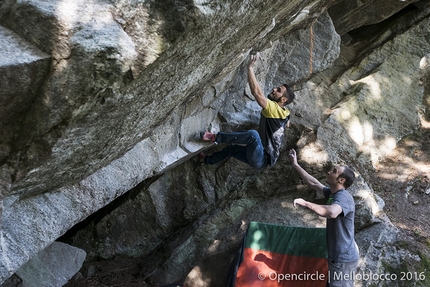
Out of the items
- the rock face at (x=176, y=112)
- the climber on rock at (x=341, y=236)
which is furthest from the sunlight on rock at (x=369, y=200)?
the climber on rock at (x=341, y=236)

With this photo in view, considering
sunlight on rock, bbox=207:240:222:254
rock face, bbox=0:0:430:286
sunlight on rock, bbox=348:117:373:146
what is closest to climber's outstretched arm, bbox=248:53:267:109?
rock face, bbox=0:0:430:286

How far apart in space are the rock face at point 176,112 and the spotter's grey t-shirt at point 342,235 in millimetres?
963

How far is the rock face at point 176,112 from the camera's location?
2.33m

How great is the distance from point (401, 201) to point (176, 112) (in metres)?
4.70

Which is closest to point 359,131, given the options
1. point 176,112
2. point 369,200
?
point 369,200

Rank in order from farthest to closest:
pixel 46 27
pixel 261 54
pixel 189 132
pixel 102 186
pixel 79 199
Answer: pixel 261 54, pixel 189 132, pixel 102 186, pixel 79 199, pixel 46 27

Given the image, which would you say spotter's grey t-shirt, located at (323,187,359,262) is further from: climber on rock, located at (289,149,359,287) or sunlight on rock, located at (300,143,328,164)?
sunlight on rock, located at (300,143,328,164)

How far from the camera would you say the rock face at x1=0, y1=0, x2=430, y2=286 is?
2.33m

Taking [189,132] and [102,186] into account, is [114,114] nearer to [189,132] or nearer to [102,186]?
[102,186]

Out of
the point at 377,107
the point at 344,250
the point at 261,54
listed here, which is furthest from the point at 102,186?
the point at 377,107

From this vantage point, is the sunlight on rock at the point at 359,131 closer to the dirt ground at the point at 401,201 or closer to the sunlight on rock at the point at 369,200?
the dirt ground at the point at 401,201

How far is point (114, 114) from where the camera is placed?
2855 mm

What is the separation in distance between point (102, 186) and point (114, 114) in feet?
5.22

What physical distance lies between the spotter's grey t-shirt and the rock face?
→ 0.96 m
